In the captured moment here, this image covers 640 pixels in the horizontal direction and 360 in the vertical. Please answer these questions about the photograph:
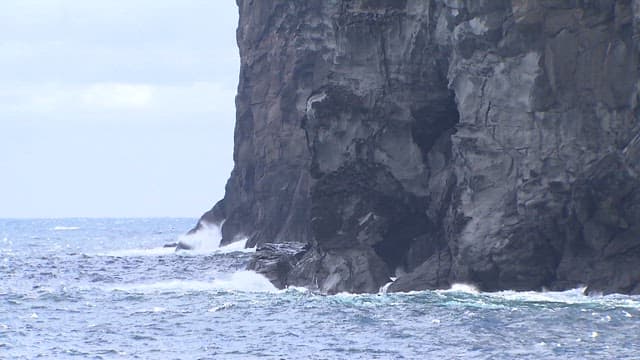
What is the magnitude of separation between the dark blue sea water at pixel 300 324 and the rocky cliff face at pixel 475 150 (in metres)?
1.55

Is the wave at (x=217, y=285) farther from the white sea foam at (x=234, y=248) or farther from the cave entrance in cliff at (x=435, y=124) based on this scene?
the white sea foam at (x=234, y=248)

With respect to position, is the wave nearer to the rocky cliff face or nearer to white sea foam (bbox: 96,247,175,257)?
the rocky cliff face

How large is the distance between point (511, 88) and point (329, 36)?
35314 mm

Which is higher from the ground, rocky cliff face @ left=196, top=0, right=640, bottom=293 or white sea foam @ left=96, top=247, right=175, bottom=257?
rocky cliff face @ left=196, top=0, right=640, bottom=293

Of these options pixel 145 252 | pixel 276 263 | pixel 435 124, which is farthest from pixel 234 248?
pixel 435 124

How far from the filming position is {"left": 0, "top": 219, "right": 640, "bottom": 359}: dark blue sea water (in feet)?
133

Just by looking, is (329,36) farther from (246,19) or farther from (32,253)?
(32,253)

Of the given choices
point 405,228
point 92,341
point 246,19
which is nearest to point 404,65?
point 405,228

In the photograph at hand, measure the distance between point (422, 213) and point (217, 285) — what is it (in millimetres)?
10688

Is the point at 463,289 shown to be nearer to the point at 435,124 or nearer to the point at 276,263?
the point at 435,124

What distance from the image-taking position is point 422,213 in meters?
59.7

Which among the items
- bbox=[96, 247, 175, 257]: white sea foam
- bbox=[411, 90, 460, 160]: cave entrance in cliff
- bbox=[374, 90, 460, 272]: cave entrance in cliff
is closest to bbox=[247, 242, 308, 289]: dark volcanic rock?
bbox=[374, 90, 460, 272]: cave entrance in cliff

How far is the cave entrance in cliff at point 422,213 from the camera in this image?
194ft

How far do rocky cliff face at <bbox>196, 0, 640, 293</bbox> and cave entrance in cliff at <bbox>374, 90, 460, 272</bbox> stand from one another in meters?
0.06
